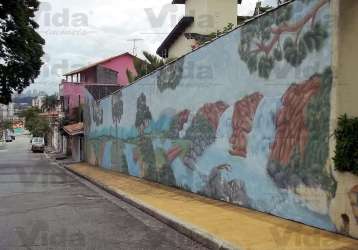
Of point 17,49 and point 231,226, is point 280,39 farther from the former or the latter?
point 17,49

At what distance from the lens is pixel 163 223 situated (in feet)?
33.9

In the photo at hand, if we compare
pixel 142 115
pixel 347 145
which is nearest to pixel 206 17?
pixel 142 115

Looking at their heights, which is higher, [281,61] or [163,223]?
[281,61]

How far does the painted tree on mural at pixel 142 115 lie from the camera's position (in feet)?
61.7

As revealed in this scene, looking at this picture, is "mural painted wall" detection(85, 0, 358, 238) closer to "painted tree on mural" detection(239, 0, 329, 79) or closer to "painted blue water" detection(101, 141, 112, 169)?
"painted tree on mural" detection(239, 0, 329, 79)

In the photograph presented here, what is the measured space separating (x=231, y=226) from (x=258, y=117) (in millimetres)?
2327

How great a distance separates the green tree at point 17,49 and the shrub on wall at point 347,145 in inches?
1194

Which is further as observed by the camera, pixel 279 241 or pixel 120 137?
pixel 120 137

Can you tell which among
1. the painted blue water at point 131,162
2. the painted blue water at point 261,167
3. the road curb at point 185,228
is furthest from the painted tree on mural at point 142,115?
the painted blue water at point 261,167

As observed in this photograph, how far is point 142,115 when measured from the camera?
19.5 meters

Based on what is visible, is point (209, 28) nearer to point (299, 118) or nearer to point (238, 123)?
point (238, 123)

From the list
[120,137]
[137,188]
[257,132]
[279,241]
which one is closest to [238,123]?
[257,132]

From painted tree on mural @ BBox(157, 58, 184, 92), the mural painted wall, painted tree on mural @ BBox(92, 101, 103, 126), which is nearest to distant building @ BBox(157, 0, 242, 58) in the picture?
painted tree on mural @ BBox(92, 101, 103, 126)

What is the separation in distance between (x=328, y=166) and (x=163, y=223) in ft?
12.3
